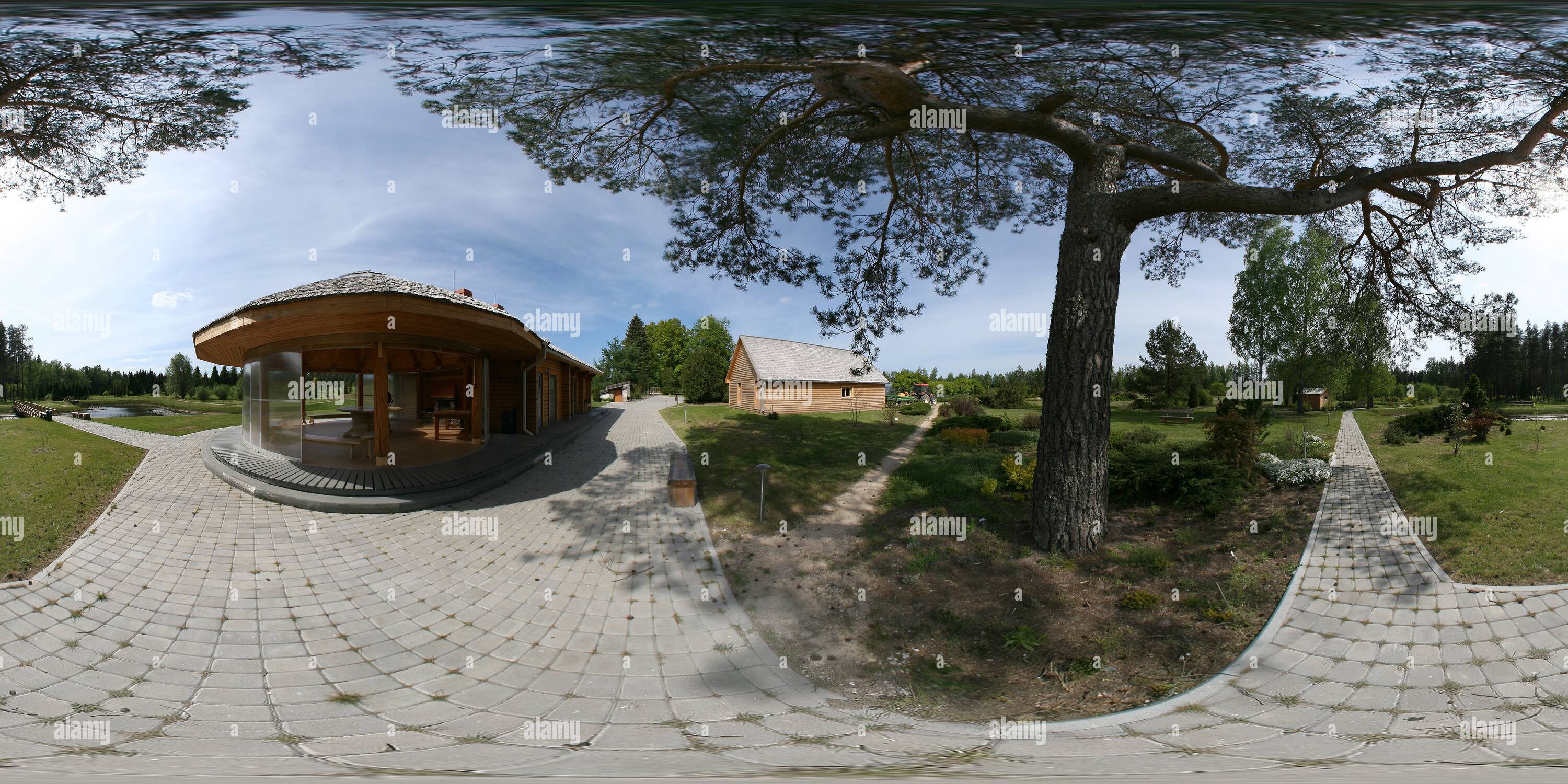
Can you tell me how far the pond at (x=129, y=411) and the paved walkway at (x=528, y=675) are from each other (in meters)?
0.51

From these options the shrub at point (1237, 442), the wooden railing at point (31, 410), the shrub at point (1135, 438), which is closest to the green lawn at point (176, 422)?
the wooden railing at point (31, 410)

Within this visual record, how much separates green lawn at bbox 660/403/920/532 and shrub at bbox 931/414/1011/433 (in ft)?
A: 2.78

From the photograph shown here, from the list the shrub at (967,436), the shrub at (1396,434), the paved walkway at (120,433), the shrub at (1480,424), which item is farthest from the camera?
the shrub at (967,436)

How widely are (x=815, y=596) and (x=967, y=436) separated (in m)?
7.61

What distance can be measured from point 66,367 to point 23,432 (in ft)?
1.18

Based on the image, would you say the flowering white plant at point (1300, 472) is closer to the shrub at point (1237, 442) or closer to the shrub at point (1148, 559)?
the shrub at point (1237, 442)

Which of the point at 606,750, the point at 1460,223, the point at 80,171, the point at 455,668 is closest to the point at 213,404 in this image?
the point at 80,171

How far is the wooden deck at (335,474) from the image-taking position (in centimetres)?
279

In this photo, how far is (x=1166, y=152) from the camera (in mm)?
3674

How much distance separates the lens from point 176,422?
9.46 feet

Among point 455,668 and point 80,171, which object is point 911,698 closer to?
point 455,668

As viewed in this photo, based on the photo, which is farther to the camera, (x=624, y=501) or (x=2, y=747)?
(x=624, y=501)

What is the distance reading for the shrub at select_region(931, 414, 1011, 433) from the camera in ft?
35.1

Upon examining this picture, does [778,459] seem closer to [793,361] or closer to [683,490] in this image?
[683,490]
